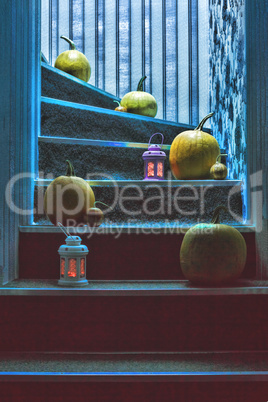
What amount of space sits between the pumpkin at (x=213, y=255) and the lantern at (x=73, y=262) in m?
0.35

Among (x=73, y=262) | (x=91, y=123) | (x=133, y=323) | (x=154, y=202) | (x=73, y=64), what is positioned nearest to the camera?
(x=133, y=323)

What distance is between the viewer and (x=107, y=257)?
1615mm

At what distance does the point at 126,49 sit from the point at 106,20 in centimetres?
29

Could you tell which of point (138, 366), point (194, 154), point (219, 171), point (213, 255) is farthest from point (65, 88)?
point (138, 366)

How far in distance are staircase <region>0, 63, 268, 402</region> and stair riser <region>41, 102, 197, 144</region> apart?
0.44 m

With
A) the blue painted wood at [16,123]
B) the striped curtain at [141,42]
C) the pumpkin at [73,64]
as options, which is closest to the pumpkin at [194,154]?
the blue painted wood at [16,123]

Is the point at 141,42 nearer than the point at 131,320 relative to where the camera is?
No

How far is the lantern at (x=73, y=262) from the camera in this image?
55.9 inches

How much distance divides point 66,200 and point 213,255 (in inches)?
23.6

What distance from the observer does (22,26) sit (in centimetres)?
173

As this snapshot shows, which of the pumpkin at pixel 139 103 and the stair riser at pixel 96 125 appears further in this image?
the pumpkin at pixel 139 103

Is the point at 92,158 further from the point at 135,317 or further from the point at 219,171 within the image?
the point at 135,317
